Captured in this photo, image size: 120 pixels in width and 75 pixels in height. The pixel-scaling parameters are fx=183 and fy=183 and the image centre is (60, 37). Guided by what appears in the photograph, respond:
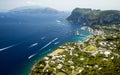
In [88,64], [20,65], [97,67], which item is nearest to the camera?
[97,67]

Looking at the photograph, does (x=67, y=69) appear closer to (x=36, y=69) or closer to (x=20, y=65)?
(x=36, y=69)

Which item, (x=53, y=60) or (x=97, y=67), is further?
(x=53, y=60)

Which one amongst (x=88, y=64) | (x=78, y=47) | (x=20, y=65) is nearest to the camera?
(x=88, y=64)

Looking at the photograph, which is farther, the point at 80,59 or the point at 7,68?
the point at 80,59

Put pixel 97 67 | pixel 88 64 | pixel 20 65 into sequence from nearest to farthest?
pixel 97 67, pixel 88 64, pixel 20 65

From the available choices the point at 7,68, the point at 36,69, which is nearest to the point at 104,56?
the point at 36,69

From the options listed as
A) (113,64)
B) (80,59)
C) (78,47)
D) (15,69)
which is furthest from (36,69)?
(78,47)

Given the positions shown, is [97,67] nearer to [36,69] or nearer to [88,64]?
[88,64]

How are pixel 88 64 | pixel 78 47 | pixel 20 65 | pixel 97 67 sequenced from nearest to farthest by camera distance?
1. pixel 97 67
2. pixel 88 64
3. pixel 20 65
4. pixel 78 47

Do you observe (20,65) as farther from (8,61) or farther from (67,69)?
(67,69)
